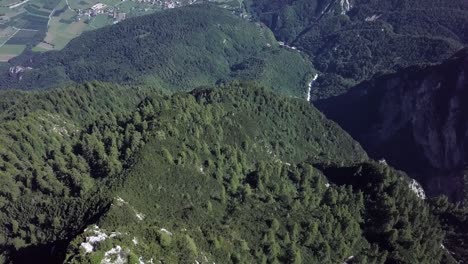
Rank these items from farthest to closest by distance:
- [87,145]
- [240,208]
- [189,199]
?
[87,145] → [240,208] → [189,199]

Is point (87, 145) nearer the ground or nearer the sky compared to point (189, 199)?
nearer the sky

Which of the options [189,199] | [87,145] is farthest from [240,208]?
[87,145]

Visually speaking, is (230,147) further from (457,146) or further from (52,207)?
(457,146)

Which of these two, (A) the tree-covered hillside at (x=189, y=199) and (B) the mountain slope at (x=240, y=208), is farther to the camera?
(A) the tree-covered hillside at (x=189, y=199)

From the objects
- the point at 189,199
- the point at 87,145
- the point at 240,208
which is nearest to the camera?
the point at 189,199

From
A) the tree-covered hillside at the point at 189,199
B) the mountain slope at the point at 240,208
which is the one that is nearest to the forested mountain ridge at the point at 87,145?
the tree-covered hillside at the point at 189,199

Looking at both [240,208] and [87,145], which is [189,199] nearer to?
[240,208]

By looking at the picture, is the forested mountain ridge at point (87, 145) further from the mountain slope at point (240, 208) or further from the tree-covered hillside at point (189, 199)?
the mountain slope at point (240, 208)

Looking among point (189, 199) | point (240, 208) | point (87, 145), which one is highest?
point (87, 145)

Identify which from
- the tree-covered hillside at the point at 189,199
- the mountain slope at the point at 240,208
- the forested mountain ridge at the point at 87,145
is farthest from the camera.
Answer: the forested mountain ridge at the point at 87,145

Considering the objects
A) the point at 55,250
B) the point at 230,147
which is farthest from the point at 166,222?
the point at 230,147

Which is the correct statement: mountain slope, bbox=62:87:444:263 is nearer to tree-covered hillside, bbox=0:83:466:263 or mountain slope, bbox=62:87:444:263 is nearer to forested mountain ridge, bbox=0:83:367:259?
tree-covered hillside, bbox=0:83:466:263
